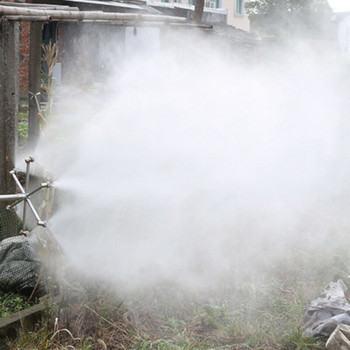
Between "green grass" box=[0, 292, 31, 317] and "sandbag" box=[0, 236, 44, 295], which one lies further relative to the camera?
"sandbag" box=[0, 236, 44, 295]

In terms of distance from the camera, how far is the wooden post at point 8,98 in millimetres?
4578

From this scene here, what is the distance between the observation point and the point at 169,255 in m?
5.12

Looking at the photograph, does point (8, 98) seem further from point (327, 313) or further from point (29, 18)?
point (327, 313)

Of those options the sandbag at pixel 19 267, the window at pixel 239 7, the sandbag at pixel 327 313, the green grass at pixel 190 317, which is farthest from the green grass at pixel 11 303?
the window at pixel 239 7

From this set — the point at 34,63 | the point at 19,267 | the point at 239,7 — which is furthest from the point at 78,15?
Answer: the point at 239,7

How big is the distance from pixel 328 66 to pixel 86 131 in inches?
268

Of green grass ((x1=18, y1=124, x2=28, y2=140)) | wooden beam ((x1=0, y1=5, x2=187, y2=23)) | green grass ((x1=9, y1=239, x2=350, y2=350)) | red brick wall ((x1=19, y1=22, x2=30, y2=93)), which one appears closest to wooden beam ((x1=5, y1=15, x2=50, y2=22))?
wooden beam ((x1=0, y1=5, x2=187, y2=23))

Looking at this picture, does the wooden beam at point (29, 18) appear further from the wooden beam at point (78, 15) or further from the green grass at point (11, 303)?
the green grass at point (11, 303)

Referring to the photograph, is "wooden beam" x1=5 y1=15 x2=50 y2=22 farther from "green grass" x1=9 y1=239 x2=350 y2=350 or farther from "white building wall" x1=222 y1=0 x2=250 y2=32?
"white building wall" x1=222 y1=0 x2=250 y2=32

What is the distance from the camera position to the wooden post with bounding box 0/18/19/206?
4.58 meters

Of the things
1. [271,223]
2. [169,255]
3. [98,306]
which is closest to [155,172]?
[169,255]

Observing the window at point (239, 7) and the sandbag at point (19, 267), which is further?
the window at point (239, 7)

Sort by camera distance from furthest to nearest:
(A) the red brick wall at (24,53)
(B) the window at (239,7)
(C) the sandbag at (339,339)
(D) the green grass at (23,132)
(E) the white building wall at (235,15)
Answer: (B) the window at (239,7)
(E) the white building wall at (235,15)
(A) the red brick wall at (24,53)
(D) the green grass at (23,132)
(C) the sandbag at (339,339)

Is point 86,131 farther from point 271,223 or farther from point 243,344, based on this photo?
point 243,344
